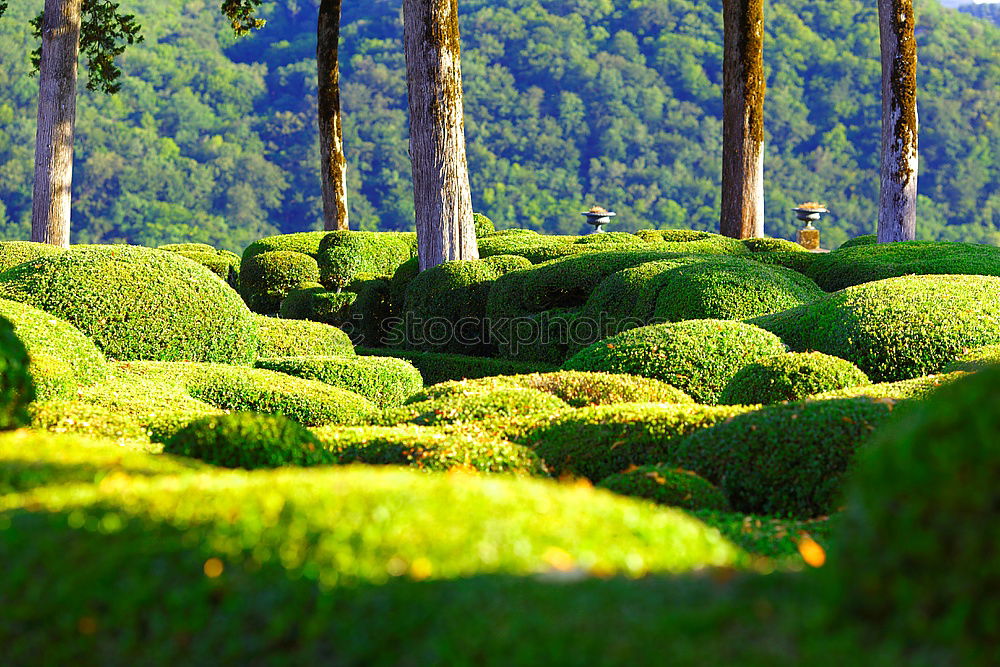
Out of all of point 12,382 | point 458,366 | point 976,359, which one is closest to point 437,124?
point 458,366

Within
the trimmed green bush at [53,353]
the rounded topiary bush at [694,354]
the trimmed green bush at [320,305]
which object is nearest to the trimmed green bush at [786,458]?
the rounded topiary bush at [694,354]

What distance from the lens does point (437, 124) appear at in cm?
1271

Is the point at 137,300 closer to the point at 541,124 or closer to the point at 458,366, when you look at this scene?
the point at 458,366

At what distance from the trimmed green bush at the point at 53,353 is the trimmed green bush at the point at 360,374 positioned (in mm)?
2346

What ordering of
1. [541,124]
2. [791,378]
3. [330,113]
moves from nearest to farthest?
[791,378] < [330,113] < [541,124]

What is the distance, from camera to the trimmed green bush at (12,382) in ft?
17.2

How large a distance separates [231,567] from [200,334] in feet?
22.2

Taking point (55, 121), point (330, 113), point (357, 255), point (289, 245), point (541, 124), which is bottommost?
point (357, 255)

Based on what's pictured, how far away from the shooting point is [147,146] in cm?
5056

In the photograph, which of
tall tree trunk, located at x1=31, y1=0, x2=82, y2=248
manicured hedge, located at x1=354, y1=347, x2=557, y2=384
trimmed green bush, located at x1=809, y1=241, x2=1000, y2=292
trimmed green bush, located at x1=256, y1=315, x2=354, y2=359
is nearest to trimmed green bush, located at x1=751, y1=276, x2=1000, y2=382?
trimmed green bush, located at x1=809, y1=241, x2=1000, y2=292

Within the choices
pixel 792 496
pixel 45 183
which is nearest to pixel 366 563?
pixel 792 496

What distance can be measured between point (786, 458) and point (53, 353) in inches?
184

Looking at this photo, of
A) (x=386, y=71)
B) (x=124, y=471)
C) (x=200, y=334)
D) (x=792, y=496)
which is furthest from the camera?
(x=386, y=71)

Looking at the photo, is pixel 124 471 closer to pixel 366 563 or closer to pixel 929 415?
pixel 366 563
